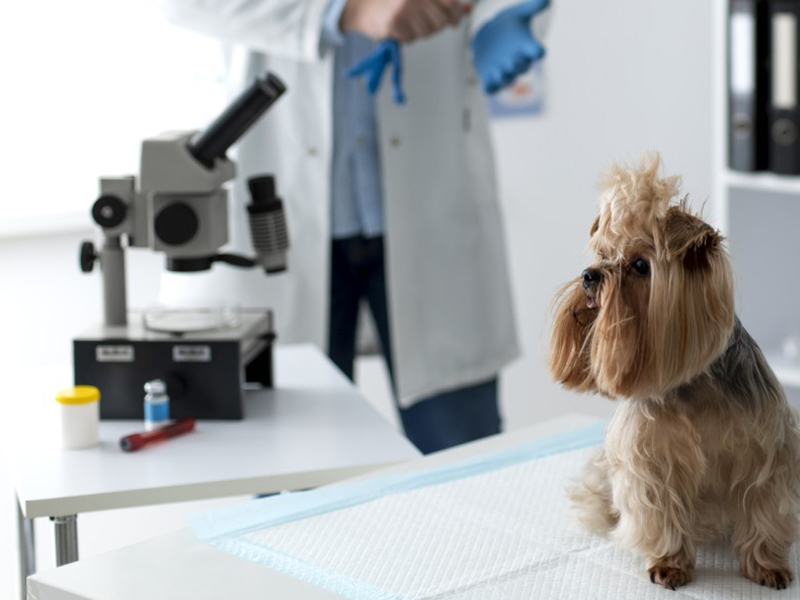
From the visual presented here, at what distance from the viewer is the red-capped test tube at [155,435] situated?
1.34m

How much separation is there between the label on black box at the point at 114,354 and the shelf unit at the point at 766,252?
A: 1.30 m

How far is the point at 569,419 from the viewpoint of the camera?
1329 millimetres

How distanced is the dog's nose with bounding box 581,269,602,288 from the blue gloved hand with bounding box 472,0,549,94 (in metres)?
0.87

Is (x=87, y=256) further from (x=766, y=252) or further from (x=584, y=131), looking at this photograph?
(x=584, y=131)

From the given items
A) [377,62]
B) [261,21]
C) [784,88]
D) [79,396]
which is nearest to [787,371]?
[784,88]

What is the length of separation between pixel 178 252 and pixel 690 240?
33.8 inches

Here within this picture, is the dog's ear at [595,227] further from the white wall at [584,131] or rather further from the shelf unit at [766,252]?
the white wall at [584,131]

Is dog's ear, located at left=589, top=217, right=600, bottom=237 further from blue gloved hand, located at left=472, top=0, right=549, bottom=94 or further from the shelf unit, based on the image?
the shelf unit

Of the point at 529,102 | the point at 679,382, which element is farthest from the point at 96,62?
the point at 679,382

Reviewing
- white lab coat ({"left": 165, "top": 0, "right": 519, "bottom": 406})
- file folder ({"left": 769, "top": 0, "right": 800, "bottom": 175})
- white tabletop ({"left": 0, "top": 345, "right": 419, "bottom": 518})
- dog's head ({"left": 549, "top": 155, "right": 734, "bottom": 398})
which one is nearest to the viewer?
dog's head ({"left": 549, "top": 155, "right": 734, "bottom": 398})

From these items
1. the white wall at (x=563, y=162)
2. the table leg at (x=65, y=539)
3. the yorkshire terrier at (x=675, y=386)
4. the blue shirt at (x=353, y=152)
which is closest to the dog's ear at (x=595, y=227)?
the yorkshire terrier at (x=675, y=386)

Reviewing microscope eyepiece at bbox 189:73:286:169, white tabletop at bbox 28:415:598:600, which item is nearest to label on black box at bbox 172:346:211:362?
microscope eyepiece at bbox 189:73:286:169

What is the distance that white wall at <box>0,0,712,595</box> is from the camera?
8.46ft

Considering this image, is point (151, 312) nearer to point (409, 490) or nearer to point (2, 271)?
point (409, 490)
